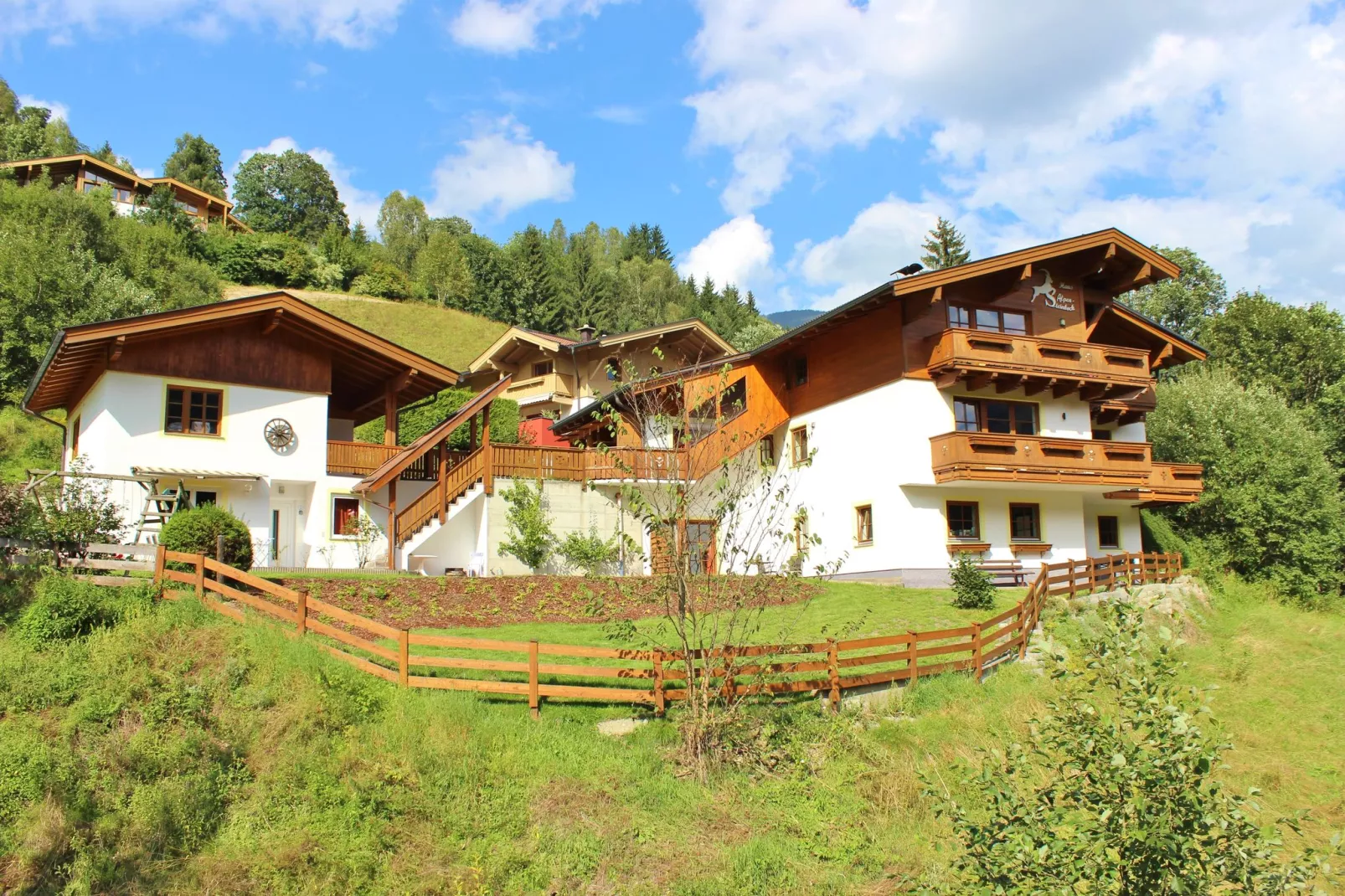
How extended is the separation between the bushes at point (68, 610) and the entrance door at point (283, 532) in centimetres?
1039

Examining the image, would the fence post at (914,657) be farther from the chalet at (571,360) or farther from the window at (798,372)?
the chalet at (571,360)

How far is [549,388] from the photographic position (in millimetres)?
40875

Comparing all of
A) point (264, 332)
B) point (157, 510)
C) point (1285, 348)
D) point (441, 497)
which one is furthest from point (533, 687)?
point (1285, 348)

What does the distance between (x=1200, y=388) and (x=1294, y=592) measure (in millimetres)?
8645

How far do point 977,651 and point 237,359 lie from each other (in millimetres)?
19504

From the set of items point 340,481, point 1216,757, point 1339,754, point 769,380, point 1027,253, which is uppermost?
point 1027,253

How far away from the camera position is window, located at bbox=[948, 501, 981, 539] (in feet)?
87.7

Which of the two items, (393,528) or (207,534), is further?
(393,528)

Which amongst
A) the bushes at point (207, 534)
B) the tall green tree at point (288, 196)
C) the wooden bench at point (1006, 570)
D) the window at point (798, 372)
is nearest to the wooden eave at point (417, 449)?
the bushes at point (207, 534)

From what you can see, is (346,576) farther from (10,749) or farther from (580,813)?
(580,813)

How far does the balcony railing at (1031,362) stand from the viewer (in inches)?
1022

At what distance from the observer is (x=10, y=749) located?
10953 mm

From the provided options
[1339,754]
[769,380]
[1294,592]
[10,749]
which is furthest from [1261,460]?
[10,749]

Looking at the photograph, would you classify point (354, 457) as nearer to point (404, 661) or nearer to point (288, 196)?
point (404, 661)
